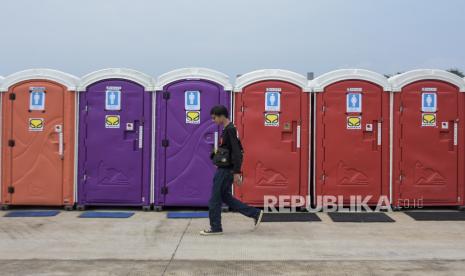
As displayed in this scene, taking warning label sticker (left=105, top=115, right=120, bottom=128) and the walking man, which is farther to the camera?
warning label sticker (left=105, top=115, right=120, bottom=128)

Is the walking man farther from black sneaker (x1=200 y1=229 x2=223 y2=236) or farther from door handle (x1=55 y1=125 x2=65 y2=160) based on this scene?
door handle (x1=55 y1=125 x2=65 y2=160)

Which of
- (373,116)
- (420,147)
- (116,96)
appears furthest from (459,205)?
(116,96)

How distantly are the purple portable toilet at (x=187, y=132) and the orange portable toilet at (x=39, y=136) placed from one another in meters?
1.44

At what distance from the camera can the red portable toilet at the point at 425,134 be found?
8.81 m

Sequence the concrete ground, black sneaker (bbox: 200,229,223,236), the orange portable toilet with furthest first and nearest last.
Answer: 1. the orange portable toilet
2. black sneaker (bbox: 200,229,223,236)
3. the concrete ground

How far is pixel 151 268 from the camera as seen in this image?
222 inches

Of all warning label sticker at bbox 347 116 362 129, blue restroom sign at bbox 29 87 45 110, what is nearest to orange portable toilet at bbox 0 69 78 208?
blue restroom sign at bbox 29 87 45 110

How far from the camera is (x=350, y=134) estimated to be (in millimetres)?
8789

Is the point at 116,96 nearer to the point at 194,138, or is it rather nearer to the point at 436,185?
the point at 194,138

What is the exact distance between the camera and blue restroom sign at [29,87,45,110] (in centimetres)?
885

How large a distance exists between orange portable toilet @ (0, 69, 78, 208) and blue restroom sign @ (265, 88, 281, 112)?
120 inches

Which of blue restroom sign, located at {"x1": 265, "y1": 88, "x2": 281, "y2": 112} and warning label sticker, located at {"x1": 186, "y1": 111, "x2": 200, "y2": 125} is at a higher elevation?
blue restroom sign, located at {"x1": 265, "y1": 88, "x2": 281, "y2": 112}

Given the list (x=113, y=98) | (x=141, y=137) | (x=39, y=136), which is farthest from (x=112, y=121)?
(x=39, y=136)

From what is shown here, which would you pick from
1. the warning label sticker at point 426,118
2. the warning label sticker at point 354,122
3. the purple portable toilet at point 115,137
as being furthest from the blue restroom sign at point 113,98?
the warning label sticker at point 426,118
